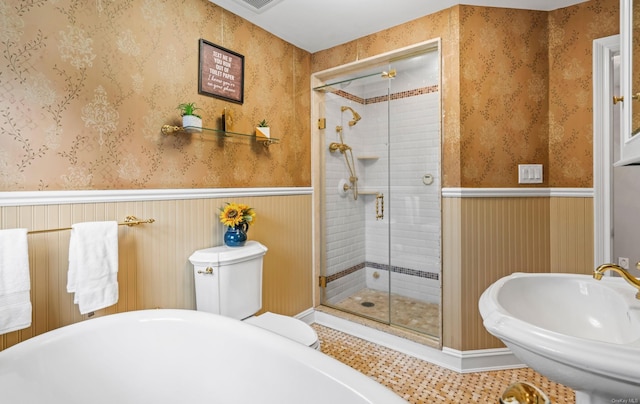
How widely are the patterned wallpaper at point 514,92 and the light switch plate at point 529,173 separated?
4 centimetres

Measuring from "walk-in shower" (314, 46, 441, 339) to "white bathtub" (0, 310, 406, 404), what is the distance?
1486 mm

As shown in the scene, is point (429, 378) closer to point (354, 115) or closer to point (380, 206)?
point (380, 206)

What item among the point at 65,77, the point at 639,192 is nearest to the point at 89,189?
the point at 65,77

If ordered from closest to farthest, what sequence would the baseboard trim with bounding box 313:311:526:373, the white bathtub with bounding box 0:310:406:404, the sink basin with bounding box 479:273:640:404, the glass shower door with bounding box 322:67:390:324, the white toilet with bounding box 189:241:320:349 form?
the sink basin with bounding box 479:273:640:404
the white bathtub with bounding box 0:310:406:404
the white toilet with bounding box 189:241:320:349
the baseboard trim with bounding box 313:311:526:373
the glass shower door with bounding box 322:67:390:324

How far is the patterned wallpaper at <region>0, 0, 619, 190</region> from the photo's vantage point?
1.37m

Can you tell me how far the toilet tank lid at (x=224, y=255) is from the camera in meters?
1.79

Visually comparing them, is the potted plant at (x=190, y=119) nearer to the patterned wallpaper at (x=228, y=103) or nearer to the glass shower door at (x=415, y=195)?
the patterned wallpaper at (x=228, y=103)

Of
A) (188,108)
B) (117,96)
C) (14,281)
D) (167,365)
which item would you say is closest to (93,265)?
(14,281)

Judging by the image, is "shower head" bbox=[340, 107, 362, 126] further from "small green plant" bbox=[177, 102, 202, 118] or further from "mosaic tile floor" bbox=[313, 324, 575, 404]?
"mosaic tile floor" bbox=[313, 324, 575, 404]

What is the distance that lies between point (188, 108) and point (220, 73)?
0.42 m

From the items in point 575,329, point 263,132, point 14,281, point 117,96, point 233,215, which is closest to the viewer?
point 575,329

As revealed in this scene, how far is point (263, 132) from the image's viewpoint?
2.28m

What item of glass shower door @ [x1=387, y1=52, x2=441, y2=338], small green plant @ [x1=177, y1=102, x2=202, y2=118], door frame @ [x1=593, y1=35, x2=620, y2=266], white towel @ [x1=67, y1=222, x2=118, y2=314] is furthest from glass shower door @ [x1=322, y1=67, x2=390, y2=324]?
white towel @ [x1=67, y1=222, x2=118, y2=314]

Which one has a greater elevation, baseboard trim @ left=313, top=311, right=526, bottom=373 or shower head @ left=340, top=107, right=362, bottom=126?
shower head @ left=340, top=107, right=362, bottom=126
